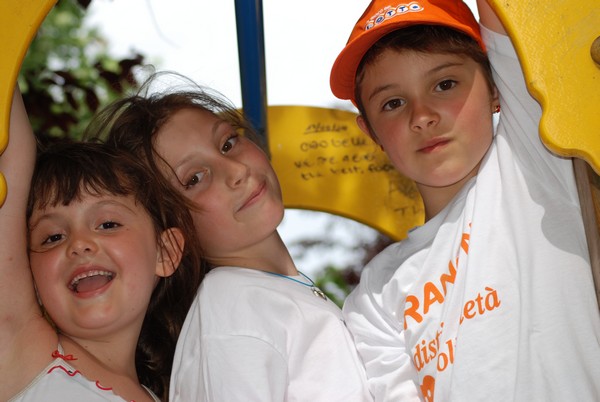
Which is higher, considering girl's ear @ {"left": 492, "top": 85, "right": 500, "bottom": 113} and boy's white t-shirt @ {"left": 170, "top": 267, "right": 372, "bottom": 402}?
girl's ear @ {"left": 492, "top": 85, "right": 500, "bottom": 113}

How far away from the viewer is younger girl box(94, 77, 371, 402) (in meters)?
1.63

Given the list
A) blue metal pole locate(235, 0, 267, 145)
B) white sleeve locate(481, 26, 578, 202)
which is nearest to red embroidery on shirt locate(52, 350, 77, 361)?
blue metal pole locate(235, 0, 267, 145)

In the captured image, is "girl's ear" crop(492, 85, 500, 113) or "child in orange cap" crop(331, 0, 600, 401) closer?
"child in orange cap" crop(331, 0, 600, 401)

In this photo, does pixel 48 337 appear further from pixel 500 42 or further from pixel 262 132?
pixel 500 42

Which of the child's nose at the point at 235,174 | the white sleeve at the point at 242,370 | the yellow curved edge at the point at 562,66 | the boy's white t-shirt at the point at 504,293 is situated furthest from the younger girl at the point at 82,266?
the yellow curved edge at the point at 562,66

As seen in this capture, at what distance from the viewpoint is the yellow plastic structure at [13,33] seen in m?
1.15

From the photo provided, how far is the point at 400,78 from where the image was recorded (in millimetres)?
1800

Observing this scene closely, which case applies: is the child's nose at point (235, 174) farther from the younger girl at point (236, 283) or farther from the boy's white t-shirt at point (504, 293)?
the boy's white t-shirt at point (504, 293)

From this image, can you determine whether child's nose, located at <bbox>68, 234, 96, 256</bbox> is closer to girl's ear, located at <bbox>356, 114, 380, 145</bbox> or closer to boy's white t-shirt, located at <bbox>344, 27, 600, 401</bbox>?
boy's white t-shirt, located at <bbox>344, 27, 600, 401</bbox>

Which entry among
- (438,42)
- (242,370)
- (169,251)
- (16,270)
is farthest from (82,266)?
(438,42)

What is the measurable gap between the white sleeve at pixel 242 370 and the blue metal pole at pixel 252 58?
0.88 m

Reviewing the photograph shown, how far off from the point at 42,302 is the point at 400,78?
3.20ft

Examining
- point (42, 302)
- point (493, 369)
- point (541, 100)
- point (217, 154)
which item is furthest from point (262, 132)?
point (541, 100)

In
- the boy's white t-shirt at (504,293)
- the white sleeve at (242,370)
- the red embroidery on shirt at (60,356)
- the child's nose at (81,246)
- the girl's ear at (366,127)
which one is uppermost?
the girl's ear at (366,127)
